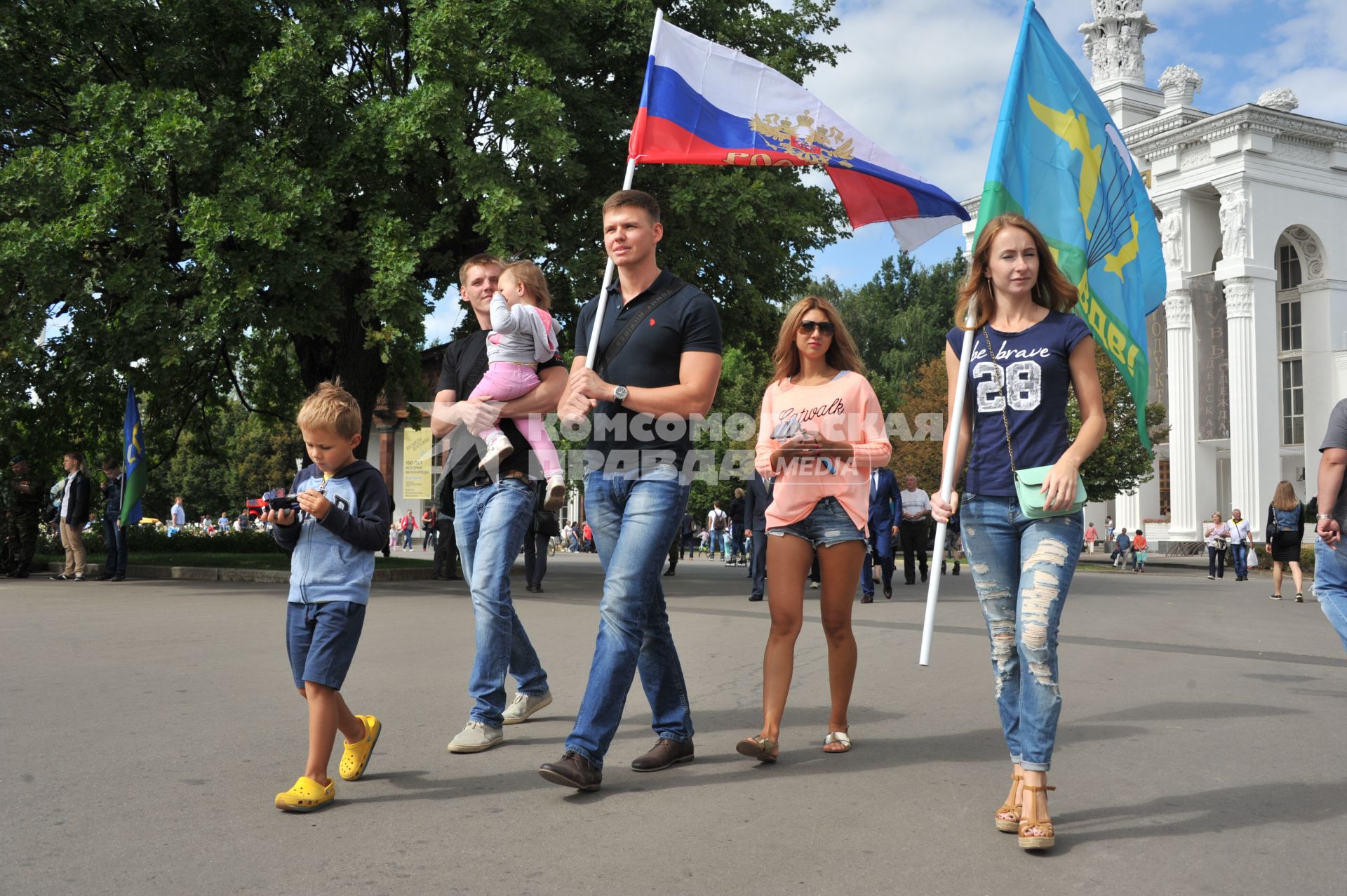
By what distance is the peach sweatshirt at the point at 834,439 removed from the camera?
16.9 feet

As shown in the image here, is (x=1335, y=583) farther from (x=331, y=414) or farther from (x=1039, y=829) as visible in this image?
(x=331, y=414)

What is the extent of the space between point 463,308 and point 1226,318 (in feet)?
123

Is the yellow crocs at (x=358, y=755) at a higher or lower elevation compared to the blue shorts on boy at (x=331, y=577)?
lower

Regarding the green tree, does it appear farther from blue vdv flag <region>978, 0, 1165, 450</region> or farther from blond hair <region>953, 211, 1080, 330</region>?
blond hair <region>953, 211, 1080, 330</region>

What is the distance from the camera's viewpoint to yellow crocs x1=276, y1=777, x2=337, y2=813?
4066 mm

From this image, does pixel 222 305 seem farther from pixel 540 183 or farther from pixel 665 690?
pixel 665 690

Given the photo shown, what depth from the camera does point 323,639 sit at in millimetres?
4281

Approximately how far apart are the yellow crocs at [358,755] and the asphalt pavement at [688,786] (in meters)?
0.08

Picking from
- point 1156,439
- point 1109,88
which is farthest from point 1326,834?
point 1109,88

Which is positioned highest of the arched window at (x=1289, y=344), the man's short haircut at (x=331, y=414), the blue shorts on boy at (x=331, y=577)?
the arched window at (x=1289, y=344)

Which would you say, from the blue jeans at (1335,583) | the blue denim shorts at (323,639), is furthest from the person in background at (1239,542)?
the blue denim shorts at (323,639)

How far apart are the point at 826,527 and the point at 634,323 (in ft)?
4.14

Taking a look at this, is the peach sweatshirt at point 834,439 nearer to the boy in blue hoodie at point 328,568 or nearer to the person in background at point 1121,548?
the boy in blue hoodie at point 328,568

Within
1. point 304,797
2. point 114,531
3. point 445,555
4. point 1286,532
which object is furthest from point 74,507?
point 1286,532
